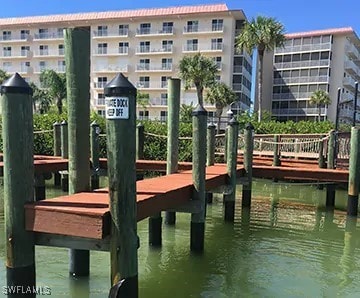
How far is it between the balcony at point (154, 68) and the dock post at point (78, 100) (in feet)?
168

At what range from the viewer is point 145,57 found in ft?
189

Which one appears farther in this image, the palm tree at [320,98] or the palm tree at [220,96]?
the palm tree at [320,98]

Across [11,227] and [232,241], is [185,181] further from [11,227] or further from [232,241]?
[11,227]

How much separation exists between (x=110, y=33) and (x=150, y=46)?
5896mm

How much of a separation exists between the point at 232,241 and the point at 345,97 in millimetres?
56775

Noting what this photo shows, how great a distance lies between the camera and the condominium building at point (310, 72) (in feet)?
191

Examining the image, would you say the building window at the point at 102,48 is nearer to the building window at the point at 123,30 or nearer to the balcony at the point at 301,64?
the building window at the point at 123,30

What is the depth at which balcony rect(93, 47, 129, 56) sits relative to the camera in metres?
58.3

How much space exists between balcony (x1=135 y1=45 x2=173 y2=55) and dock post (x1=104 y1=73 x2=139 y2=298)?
174ft

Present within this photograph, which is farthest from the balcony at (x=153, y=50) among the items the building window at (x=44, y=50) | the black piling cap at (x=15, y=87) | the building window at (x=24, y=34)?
the black piling cap at (x=15, y=87)

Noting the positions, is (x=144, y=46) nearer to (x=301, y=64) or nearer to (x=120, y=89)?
(x=301, y=64)

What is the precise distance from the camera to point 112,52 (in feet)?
193

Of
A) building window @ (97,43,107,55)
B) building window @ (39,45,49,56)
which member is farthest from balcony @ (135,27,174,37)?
building window @ (39,45,49,56)

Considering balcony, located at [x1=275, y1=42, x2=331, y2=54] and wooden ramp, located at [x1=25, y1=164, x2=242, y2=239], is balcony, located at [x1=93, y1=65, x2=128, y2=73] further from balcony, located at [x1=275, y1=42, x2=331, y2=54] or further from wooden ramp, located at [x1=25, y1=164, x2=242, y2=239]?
wooden ramp, located at [x1=25, y1=164, x2=242, y2=239]
